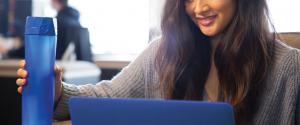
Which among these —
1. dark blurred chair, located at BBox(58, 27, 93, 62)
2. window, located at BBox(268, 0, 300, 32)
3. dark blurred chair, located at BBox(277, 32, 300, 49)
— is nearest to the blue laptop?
dark blurred chair, located at BBox(277, 32, 300, 49)

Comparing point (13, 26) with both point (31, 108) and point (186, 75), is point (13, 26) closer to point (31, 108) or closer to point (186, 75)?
point (186, 75)

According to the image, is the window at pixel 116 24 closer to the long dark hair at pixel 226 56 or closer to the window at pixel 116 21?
the window at pixel 116 21

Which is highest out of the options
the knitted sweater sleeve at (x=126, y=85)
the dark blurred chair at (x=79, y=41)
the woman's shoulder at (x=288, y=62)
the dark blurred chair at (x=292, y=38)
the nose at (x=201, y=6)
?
the nose at (x=201, y=6)

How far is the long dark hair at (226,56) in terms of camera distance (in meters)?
0.93

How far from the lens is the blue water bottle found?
1.81ft

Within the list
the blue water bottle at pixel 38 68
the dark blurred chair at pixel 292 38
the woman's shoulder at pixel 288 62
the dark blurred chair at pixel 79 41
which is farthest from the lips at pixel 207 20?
the dark blurred chair at pixel 79 41

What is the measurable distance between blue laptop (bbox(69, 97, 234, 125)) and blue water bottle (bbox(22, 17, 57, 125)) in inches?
2.4

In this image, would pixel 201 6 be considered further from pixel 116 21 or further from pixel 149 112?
pixel 116 21

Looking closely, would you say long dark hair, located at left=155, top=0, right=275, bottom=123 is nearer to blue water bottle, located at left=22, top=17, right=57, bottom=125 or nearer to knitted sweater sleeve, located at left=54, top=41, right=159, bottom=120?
knitted sweater sleeve, located at left=54, top=41, right=159, bottom=120

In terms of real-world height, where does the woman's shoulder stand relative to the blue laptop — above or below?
below

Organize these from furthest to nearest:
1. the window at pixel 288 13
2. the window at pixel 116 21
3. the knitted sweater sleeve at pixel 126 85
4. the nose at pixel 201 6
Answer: the window at pixel 116 21, the window at pixel 288 13, the knitted sweater sleeve at pixel 126 85, the nose at pixel 201 6

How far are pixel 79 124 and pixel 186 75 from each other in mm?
515

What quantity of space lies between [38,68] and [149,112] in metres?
0.18

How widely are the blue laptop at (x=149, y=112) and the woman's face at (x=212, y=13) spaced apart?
17.9 inches
